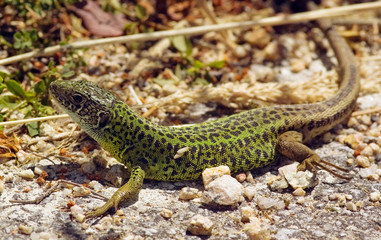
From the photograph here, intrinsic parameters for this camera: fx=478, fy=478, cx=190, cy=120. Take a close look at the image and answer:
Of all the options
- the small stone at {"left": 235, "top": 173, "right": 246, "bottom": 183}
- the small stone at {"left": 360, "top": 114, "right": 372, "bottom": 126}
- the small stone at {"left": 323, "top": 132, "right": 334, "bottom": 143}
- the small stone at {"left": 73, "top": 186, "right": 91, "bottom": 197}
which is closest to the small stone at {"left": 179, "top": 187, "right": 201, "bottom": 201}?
the small stone at {"left": 235, "top": 173, "right": 246, "bottom": 183}

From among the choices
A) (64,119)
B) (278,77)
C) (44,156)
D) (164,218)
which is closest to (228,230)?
(164,218)

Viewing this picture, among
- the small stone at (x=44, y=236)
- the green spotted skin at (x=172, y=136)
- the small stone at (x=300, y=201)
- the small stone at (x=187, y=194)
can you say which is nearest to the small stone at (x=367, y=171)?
the green spotted skin at (x=172, y=136)

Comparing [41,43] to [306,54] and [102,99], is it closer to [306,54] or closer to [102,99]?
[102,99]

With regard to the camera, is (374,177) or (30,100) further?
(30,100)

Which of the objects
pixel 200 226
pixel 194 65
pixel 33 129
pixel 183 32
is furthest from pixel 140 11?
pixel 200 226

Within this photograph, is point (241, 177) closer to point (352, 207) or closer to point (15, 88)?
point (352, 207)
